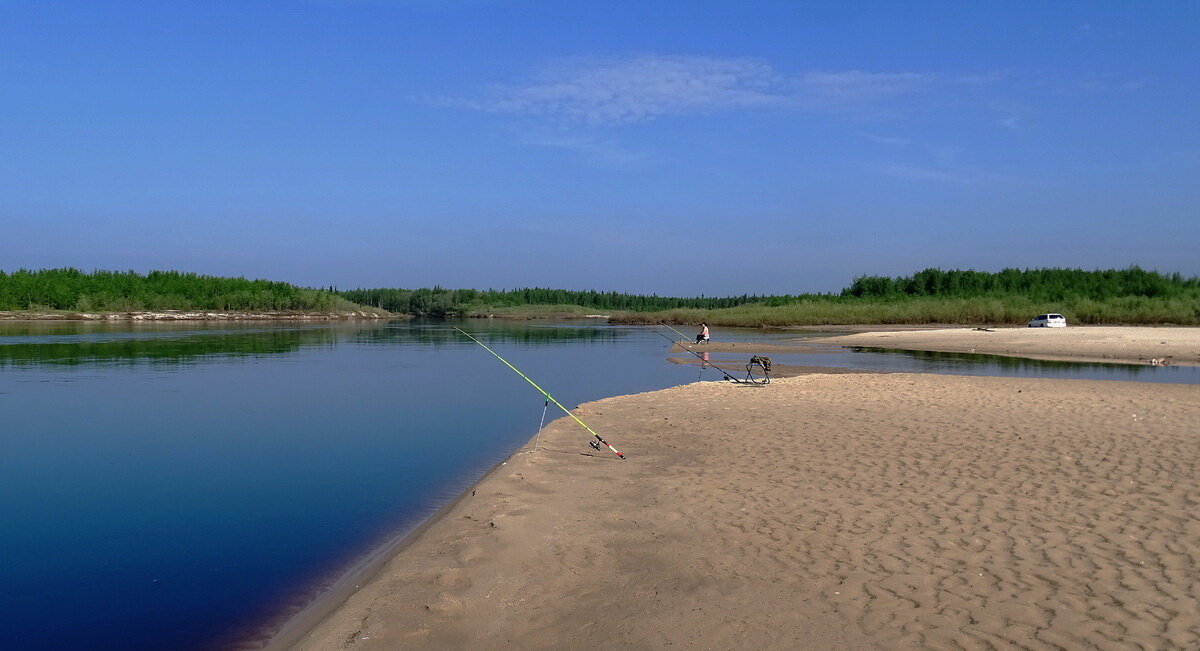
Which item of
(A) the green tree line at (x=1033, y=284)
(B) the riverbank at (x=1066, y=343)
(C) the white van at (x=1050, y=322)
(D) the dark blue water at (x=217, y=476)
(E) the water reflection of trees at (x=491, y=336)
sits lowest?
(D) the dark blue water at (x=217, y=476)

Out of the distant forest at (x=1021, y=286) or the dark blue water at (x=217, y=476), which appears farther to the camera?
the distant forest at (x=1021, y=286)

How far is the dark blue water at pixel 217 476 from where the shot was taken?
22.9 ft

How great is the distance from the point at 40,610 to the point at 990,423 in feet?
45.4

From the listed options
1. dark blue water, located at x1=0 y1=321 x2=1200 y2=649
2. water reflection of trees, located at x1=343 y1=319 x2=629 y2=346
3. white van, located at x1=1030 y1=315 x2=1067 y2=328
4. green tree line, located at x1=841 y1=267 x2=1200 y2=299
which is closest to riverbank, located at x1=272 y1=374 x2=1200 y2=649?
dark blue water, located at x1=0 y1=321 x2=1200 y2=649

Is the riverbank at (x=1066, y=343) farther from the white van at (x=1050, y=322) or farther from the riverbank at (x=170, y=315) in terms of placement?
the riverbank at (x=170, y=315)

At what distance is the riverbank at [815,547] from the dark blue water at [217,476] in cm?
151

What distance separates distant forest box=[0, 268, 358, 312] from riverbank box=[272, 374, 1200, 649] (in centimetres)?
13175

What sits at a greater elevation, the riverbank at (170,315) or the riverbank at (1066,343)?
the riverbank at (170,315)

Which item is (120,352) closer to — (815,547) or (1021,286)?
(815,547)

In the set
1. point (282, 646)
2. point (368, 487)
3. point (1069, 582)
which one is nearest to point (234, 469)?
point (368, 487)

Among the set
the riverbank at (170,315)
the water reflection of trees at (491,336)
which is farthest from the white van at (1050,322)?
the riverbank at (170,315)

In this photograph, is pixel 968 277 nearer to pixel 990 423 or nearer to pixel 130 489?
pixel 990 423

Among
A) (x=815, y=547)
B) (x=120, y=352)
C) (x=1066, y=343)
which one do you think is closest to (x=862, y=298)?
(x=1066, y=343)

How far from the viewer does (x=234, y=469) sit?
12.7 metres
